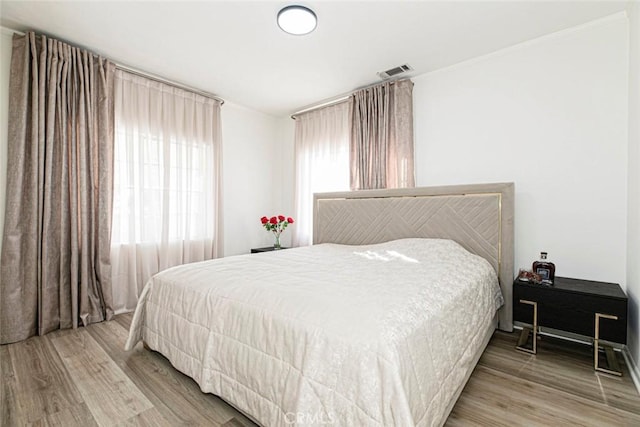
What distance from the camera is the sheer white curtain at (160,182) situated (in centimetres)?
307

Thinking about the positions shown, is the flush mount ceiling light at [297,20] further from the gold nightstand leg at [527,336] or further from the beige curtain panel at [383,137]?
the gold nightstand leg at [527,336]

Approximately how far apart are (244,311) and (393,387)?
2.61ft

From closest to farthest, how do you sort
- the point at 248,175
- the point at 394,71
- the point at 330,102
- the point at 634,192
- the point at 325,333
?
the point at 325,333, the point at 634,192, the point at 394,71, the point at 330,102, the point at 248,175

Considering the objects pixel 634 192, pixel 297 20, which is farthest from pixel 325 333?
pixel 634 192

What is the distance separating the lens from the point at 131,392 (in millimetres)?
1660

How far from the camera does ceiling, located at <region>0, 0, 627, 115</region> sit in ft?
7.02

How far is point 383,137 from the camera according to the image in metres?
3.34

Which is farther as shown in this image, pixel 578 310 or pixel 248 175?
pixel 248 175

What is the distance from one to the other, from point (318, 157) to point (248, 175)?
1167 mm

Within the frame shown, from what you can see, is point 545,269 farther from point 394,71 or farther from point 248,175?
point 248,175

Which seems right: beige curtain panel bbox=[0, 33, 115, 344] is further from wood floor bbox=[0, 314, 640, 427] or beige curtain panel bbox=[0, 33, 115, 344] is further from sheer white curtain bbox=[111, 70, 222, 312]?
wood floor bbox=[0, 314, 640, 427]

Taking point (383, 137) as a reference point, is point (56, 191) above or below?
below

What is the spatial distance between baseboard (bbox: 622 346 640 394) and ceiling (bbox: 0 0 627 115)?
2550mm

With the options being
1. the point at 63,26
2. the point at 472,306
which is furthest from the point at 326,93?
the point at 472,306
